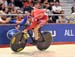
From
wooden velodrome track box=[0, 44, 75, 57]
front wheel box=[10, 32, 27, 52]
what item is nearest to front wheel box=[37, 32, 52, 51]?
wooden velodrome track box=[0, 44, 75, 57]

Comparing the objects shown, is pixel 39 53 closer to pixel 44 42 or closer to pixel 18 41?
pixel 44 42

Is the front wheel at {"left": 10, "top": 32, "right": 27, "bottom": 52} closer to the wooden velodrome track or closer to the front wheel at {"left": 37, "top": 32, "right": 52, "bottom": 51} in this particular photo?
the wooden velodrome track

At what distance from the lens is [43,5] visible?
47.3ft

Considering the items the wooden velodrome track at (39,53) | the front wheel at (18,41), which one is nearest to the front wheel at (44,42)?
the wooden velodrome track at (39,53)

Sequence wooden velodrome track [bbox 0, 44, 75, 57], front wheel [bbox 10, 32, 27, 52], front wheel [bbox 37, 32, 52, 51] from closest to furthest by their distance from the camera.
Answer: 1. wooden velodrome track [bbox 0, 44, 75, 57]
2. front wheel [bbox 10, 32, 27, 52]
3. front wheel [bbox 37, 32, 52, 51]

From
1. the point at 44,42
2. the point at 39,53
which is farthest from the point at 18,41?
the point at 44,42

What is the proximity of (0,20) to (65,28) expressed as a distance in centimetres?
310

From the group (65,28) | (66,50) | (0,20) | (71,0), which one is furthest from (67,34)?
(71,0)

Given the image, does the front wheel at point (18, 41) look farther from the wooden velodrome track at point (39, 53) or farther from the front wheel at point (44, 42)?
the front wheel at point (44, 42)

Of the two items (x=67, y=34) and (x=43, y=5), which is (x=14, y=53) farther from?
(x=43, y=5)

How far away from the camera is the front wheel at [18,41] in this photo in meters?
10.4

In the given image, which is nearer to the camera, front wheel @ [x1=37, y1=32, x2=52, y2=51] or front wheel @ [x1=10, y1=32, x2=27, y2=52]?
front wheel @ [x1=10, y1=32, x2=27, y2=52]

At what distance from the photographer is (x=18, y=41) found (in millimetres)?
10461

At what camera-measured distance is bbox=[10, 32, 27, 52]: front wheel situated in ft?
34.0
